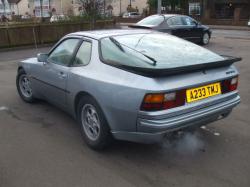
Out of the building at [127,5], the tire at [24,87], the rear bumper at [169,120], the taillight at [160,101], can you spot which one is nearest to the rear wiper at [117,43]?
the taillight at [160,101]

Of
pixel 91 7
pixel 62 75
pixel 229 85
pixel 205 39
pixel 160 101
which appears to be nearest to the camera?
pixel 160 101

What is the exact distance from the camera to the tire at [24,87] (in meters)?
6.06

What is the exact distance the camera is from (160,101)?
3453mm

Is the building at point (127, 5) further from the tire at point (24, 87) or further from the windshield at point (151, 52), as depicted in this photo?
the windshield at point (151, 52)

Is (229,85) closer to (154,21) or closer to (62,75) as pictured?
(62,75)

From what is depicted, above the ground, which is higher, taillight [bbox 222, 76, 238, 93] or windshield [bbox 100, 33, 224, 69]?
windshield [bbox 100, 33, 224, 69]

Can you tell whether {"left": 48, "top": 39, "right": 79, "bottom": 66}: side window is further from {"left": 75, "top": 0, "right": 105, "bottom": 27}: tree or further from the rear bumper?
{"left": 75, "top": 0, "right": 105, "bottom": 27}: tree

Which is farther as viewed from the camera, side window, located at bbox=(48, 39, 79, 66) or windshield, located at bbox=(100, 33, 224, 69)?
side window, located at bbox=(48, 39, 79, 66)

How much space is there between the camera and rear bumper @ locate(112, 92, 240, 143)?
11.3 feet

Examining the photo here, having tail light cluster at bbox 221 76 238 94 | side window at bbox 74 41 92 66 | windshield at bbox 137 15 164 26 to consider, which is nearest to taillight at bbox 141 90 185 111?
tail light cluster at bbox 221 76 238 94

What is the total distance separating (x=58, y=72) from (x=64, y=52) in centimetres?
33

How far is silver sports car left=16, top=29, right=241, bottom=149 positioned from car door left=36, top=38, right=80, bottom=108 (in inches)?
0.6

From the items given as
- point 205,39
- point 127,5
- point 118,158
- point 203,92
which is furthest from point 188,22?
point 127,5

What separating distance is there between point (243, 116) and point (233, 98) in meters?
1.41
